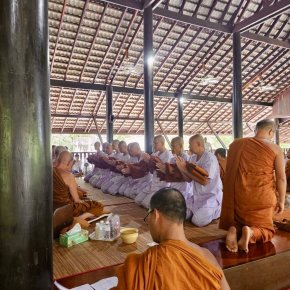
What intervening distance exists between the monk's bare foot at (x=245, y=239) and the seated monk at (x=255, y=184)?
0.06ft

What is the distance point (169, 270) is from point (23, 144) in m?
1.05

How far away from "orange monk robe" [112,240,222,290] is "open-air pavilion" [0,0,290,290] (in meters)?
0.49

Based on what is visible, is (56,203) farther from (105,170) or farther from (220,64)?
(220,64)

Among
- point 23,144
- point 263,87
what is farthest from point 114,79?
point 23,144

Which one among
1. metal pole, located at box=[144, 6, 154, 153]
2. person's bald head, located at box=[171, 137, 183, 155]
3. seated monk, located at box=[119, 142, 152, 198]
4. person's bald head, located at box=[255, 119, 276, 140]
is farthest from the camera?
metal pole, located at box=[144, 6, 154, 153]

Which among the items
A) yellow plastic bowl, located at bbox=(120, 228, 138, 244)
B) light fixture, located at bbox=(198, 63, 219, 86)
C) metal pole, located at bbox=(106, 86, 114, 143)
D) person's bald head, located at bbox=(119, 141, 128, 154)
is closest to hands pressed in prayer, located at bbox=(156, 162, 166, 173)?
yellow plastic bowl, located at bbox=(120, 228, 138, 244)

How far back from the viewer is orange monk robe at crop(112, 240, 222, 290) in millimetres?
1652

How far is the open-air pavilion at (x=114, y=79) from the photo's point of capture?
1553 millimetres

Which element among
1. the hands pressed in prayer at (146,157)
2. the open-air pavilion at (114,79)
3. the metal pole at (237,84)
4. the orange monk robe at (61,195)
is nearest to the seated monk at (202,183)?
the open-air pavilion at (114,79)

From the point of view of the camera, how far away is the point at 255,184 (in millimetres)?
3611

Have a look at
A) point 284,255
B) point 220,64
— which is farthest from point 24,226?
point 220,64

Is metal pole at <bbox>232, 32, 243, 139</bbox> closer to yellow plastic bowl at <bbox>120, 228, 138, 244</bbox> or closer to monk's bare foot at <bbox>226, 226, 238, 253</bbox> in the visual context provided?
monk's bare foot at <bbox>226, 226, 238, 253</bbox>

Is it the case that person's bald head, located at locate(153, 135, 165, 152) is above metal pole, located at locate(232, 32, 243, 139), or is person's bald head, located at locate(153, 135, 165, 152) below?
below

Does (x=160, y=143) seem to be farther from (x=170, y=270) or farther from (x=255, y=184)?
(x=170, y=270)
